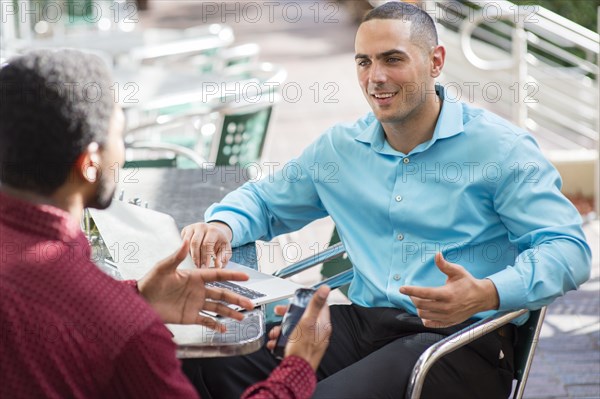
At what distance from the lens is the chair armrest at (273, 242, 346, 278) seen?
3.24 meters

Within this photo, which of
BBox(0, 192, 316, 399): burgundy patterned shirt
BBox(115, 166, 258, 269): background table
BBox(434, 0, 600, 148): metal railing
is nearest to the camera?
BBox(0, 192, 316, 399): burgundy patterned shirt

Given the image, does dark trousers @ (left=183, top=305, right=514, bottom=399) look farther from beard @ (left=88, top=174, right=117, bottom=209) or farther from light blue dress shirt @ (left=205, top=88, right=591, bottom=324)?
beard @ (left=88, top=174, right=117, bottom=209)

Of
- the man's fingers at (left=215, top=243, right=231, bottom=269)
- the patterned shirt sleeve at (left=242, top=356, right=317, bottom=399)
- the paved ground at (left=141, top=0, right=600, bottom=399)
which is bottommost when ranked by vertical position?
the paved ground at (left=141, top=0, right=600, bottom=399)

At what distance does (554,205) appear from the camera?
2734 millimetres

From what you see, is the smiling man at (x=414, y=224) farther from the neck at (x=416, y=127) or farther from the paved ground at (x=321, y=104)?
the paved ground at (x=321, y=104)

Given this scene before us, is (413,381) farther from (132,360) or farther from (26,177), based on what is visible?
(26,177)

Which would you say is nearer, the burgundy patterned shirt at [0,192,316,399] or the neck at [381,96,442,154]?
the burgundy patterned shirt at [0,192,316,399]

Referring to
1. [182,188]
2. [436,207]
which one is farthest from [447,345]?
[182,188]

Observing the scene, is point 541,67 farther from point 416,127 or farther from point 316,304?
point 316,304

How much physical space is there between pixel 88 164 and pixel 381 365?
3.69 feet

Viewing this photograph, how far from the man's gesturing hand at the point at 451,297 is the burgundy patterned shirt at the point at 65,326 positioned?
84cm

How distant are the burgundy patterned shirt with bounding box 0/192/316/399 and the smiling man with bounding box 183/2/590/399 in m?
0.86

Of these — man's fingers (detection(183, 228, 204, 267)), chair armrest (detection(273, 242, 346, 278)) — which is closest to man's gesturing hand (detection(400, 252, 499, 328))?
man's fingers (detection(183, 228, 204, 267))

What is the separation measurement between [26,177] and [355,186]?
4.92 ft
